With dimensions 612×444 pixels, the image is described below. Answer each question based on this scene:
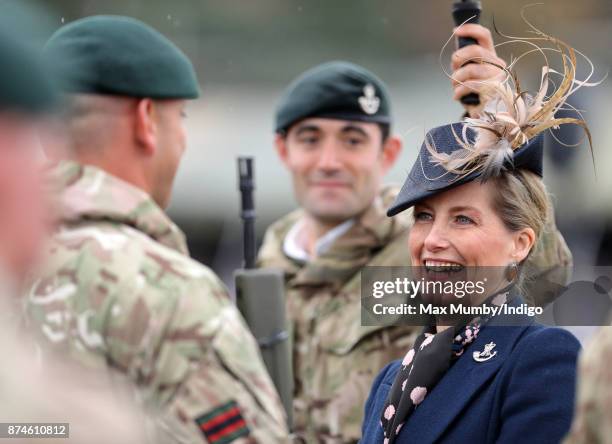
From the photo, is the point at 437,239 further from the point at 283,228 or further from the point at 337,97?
the point at 283,228

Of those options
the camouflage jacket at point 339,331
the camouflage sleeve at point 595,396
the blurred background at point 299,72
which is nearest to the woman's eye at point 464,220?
the camouflage sleeve at point 595,396

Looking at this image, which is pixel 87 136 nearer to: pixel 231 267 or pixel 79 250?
pixel 79 250

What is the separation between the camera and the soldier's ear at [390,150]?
488cm

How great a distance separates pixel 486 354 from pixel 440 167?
44 cm

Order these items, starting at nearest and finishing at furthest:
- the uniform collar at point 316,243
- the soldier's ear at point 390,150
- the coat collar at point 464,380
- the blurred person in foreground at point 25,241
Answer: the blurred person in foreground at point 25,241, the coat collar at point 464,380, the uniform collar at point 316,243, the soldier's ear at point 390,150

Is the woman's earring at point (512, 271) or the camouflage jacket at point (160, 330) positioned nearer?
the camouflage jacket at point (160, 330)

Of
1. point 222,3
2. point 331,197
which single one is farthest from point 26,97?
point 222,3

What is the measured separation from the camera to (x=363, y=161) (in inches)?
186

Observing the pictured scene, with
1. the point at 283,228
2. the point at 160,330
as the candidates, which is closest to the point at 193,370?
the point at 160,330

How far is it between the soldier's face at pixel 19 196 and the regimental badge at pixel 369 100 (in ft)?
11.1

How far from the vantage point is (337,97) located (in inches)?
185

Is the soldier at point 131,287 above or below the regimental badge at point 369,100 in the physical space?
below

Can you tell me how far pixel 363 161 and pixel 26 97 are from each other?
337cm

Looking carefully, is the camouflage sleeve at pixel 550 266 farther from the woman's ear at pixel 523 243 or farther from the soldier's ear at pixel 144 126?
the soldier's ear at pixel 144 126
